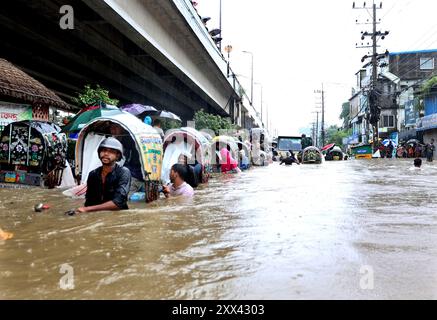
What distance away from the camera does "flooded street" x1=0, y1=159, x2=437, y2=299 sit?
10.6ft

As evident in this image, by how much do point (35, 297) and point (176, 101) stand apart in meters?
26.5

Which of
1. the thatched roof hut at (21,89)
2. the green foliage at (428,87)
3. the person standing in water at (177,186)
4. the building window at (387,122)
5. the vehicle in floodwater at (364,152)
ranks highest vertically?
the green foliage at (428,87)

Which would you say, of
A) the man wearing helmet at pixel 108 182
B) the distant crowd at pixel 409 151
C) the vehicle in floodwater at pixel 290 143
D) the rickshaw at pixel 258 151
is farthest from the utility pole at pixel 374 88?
the man wearing helmet at pixel 108 182

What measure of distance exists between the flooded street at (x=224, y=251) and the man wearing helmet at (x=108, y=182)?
205 millimetres

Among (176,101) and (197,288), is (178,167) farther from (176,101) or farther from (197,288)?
(176,101)

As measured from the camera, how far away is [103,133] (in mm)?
9539

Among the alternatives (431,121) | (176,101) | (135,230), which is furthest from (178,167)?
(431,121)

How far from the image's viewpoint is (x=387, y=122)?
5494cm

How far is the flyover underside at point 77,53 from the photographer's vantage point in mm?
12648

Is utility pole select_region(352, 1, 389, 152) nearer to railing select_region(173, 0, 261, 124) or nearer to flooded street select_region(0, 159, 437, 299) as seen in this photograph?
railing select_region(173, 0, 261, 124)

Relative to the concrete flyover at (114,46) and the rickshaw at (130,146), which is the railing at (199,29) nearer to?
the concrete flyover at (114,46)

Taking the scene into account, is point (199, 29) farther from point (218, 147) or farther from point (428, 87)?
point (428, 87)

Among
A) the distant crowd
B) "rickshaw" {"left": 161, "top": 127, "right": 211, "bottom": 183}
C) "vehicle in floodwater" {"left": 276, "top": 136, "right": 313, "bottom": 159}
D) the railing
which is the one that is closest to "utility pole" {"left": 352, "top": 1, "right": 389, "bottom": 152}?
the distant crowd

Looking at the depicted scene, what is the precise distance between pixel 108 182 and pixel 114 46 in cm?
1010
